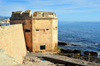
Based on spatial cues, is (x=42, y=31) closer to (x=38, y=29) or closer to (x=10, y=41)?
(x=38, y=29)

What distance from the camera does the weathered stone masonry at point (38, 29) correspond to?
54.3ft

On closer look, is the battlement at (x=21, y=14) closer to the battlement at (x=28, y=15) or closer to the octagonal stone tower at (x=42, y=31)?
the battlement at (x=28, y=15)

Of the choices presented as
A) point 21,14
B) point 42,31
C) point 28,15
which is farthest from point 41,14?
point 21,14

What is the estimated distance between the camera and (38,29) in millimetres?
16688

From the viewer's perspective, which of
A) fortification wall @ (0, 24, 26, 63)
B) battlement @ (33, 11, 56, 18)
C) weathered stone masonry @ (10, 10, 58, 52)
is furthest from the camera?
battlement @ (33, 11, 56, 18)

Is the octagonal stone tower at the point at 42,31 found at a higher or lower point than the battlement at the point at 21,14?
lower

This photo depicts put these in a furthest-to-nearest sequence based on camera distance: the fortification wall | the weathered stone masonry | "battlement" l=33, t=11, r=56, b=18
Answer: "battlement" l=33, t=11, r=56, b=18
the weathered stone masonry
the fortification wall

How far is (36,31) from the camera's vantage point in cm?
1661

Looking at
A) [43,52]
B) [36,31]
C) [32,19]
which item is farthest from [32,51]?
[32,19]

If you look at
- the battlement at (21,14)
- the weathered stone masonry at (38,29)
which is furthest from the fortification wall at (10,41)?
the battlement at (21,14)

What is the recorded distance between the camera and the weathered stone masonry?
16562mm

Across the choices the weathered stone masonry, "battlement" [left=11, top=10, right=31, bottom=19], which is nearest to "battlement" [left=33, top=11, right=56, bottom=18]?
the weathered stone masonry

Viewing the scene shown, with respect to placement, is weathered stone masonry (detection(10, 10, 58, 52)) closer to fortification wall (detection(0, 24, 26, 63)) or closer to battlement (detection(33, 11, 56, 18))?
battlement (detection(33, 11, 56, 18))

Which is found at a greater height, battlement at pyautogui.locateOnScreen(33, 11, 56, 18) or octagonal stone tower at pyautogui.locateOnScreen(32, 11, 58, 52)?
battlement at pyautogui.locateOnScreen(33, 11, 56, 18)
